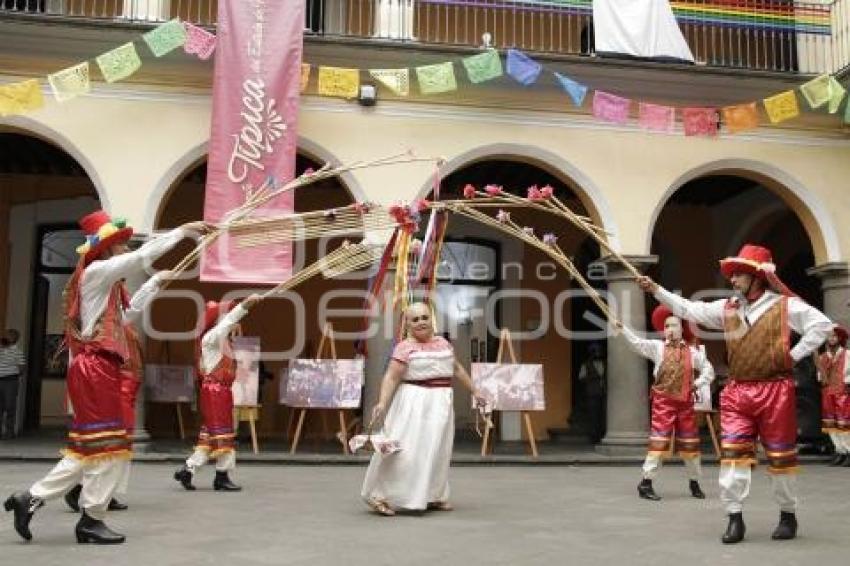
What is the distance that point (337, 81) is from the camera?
1124 cm

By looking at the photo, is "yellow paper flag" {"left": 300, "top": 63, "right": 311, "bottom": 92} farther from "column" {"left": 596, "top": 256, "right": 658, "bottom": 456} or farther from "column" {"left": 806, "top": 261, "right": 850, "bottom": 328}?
"column" {"left": 806, "top": 261, "right": 850, "bottom": 328}

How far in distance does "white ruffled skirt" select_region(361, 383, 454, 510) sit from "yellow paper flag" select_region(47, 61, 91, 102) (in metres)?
6.12

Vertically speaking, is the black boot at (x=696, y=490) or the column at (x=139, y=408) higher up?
the column at (x=139, y=408)

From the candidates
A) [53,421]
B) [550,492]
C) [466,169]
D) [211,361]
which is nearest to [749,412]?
[550,492]

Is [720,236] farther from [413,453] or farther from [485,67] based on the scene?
[413,453]

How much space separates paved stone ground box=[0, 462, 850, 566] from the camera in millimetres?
5195

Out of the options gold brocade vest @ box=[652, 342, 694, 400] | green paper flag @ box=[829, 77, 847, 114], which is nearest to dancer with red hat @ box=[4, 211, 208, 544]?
gold brocade vest @ box=[652, 342, 694, 400]

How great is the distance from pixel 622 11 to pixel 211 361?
24.1ft

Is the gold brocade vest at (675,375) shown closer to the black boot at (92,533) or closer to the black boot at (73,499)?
the black boot at (92,533)

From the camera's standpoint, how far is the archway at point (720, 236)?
15195 millimetres

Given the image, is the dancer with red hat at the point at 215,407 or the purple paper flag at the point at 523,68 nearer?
the dancer with red hat at the point at 215,407

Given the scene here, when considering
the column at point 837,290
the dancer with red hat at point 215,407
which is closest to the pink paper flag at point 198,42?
the dancer with red hat at point 215,407

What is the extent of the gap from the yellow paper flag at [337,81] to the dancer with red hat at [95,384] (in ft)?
19.0

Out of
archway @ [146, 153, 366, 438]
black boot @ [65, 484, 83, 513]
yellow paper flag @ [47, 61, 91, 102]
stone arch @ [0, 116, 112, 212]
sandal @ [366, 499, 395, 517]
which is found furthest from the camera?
archway @ [146, 153, 366, 438]
